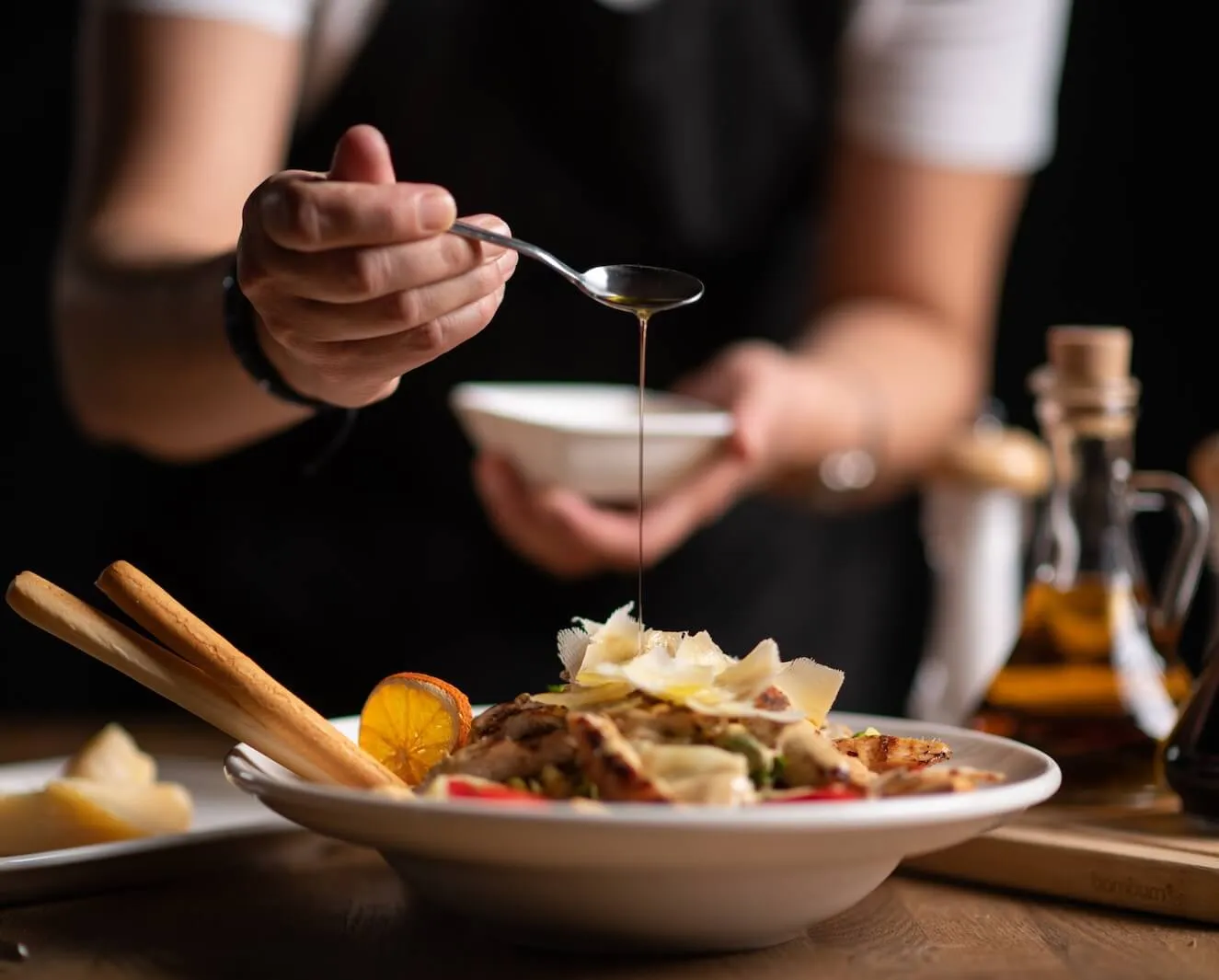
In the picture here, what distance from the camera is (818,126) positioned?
1.92m

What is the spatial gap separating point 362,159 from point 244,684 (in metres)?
0.25

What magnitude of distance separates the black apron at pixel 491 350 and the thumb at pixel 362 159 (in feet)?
3.28

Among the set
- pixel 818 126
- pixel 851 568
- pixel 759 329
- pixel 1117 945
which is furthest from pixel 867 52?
pixel 1117 945

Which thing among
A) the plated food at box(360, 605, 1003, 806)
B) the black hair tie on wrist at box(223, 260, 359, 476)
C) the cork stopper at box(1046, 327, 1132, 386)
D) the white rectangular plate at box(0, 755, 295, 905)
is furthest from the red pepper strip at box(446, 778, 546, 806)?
the cork stopper at box(1046, 327, 1132, 386)

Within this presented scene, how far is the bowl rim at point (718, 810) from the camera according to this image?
556mm

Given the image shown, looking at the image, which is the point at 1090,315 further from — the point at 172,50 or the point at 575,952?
the point at 575,952

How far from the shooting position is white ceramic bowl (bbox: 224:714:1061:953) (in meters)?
0.56

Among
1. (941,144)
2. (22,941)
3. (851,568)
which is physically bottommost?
(851,568)

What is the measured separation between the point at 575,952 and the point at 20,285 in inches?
87.6

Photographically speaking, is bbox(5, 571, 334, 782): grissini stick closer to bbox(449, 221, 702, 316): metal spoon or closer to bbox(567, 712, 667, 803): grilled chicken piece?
bbox(567, 712, 667, 803): grilled chicken piece

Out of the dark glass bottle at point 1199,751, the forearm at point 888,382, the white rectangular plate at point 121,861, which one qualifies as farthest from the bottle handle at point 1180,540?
the forearm at point 888,382

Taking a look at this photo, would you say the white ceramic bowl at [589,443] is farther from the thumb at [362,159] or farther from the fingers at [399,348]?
the thumb at [362,159]

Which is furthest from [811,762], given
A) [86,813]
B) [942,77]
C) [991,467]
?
[942,77]

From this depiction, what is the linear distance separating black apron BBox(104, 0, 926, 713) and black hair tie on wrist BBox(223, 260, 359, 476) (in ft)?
2.32
